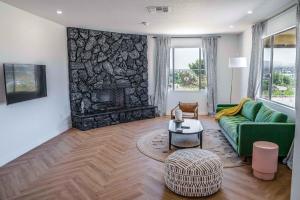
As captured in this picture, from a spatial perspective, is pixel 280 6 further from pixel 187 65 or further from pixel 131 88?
pixel 131 88

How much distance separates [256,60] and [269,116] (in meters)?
1.80

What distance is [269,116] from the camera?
4.06 m

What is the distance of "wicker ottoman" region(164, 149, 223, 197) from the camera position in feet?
9.00

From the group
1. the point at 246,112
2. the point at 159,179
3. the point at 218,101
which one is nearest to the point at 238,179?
the point at 159,179

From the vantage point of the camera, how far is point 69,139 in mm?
5156

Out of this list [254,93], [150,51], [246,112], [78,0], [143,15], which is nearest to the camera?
[78,0]

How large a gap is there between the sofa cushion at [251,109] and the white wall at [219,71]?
224 centimetres

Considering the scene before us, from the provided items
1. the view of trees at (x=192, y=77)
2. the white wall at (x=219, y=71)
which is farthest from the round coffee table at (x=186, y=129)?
the view of trees at (x=192, y=77)

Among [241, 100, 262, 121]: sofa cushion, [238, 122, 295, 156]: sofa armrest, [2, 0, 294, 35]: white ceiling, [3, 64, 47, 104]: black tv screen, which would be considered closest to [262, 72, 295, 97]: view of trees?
[241, 100, 262, 121]: sofa cushion

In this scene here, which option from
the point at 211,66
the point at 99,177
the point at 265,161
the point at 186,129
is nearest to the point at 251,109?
the point at 186,129

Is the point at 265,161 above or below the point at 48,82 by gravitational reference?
below

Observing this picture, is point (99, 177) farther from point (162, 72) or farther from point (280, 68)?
point (162, 72)

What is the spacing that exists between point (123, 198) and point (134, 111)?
421 cm

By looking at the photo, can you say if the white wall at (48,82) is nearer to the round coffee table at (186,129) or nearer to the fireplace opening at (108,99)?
the fireplace opening at (108,99)
